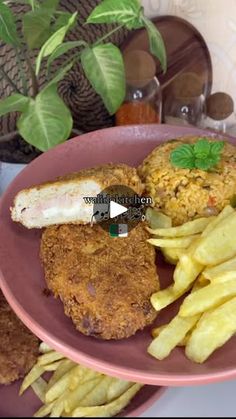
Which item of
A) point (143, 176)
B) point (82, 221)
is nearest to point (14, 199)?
point (82, 221)

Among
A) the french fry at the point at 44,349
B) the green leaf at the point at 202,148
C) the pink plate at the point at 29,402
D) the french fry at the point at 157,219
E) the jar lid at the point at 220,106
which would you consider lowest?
the pink plate at the point at 29,402

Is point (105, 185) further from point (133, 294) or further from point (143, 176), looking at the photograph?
point (133, 294)

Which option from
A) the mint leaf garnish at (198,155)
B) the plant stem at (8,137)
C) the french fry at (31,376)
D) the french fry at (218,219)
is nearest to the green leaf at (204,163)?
the mint leaf garnish at (198,155)

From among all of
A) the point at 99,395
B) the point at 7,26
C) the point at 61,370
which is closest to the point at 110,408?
the point at 99,395

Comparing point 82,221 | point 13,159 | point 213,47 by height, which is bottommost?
point 13,159

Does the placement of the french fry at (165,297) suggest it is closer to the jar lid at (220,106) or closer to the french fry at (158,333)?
the french fry at (158,333)
